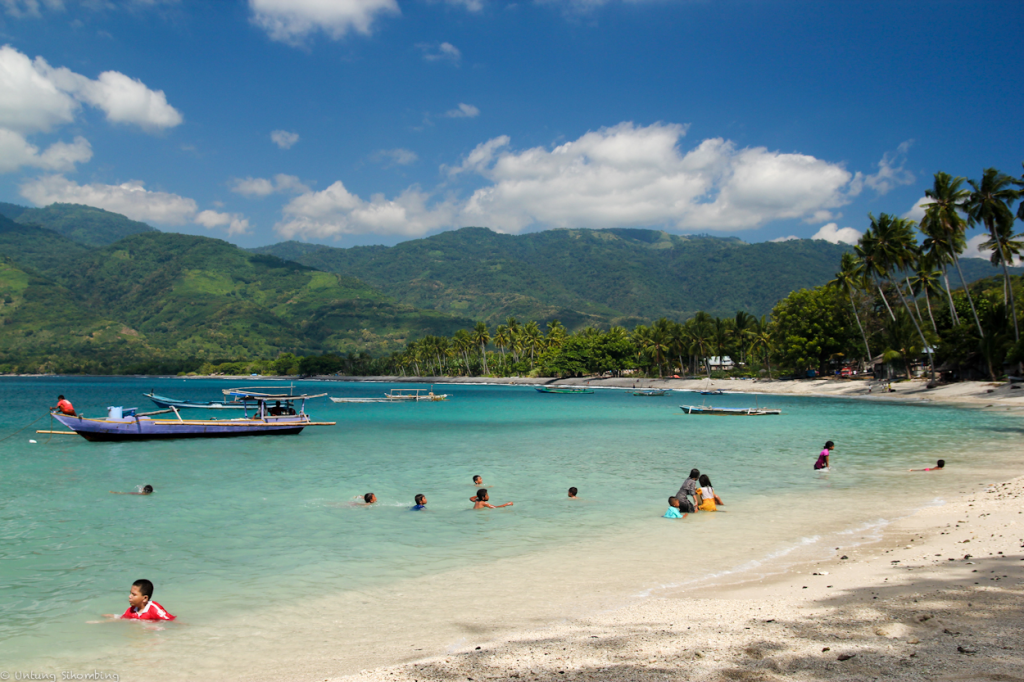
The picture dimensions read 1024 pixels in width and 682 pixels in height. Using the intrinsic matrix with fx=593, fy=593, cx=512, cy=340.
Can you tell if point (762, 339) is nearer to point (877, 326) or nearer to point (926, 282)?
point (877, 326)

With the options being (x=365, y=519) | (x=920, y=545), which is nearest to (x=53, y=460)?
(x=365, y=519)

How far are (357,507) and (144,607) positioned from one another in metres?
9.39

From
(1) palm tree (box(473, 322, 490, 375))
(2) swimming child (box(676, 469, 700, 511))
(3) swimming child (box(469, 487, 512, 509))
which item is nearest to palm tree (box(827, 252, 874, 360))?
(2) swimming child (box(676, 469, 700, 511))

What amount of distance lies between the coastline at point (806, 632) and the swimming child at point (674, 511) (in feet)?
17.1

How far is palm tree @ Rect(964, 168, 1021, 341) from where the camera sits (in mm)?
59500

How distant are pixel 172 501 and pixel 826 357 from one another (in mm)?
109114

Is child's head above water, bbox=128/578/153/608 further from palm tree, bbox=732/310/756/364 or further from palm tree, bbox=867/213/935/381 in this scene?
palm tree, bbox=732/310/756/364

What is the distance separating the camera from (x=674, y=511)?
16516mm

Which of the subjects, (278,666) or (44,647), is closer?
(278,666)

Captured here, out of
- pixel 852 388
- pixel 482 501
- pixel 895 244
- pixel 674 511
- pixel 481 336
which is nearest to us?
pixel 674 511

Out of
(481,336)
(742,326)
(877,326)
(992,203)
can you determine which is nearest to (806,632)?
(992,203)

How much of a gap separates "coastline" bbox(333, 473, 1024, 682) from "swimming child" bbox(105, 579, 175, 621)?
451cm

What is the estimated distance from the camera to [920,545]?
12.2m

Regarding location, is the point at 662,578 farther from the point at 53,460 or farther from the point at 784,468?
the point at 53,460
